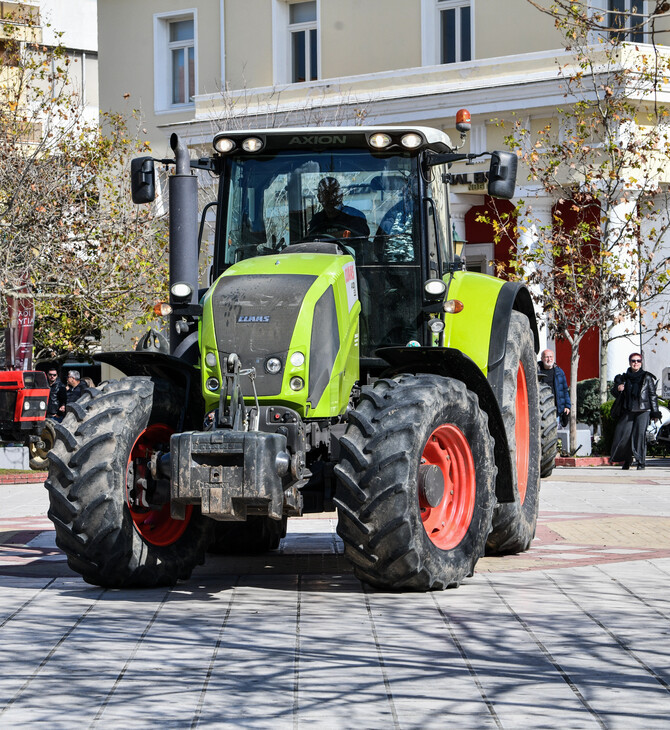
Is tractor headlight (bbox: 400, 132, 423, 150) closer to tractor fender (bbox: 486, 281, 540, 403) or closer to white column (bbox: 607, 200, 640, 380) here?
tractor fender (bbox: 486, 281, 540, 403)

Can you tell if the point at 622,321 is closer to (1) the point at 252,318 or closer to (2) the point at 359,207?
(2) the point at 359,207

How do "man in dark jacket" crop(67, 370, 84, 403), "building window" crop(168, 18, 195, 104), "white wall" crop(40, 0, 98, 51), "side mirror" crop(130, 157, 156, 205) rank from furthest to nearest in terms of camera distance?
1. "white wall" crop(40, 0, 98, 51)
2. "building window" crop(168, 18, 195, 104)
3. "man in dark jacket" crop(67, 370, 84, 403)
4. "side mirror" crop(130, 157, 156, 205)

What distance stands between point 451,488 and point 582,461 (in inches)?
613

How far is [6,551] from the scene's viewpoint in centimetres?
1228

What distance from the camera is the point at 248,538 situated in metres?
11.5

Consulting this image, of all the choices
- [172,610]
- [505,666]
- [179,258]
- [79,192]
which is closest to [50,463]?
[172,610]

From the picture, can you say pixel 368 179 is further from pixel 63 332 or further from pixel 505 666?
pixel 63 332

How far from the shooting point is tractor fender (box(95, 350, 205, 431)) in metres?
9.84

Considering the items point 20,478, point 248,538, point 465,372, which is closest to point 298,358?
point 465,372

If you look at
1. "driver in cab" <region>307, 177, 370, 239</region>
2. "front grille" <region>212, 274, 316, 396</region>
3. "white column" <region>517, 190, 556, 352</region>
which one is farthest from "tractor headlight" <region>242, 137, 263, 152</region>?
"white column" <region>517, 190, 556, 352</region>

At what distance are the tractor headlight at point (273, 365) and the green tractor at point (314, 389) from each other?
0.02 m

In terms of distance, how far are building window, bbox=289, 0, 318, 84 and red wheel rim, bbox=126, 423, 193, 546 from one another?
2456 centimetres

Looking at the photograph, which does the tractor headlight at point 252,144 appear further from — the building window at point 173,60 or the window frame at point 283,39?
the building window at point 173,60

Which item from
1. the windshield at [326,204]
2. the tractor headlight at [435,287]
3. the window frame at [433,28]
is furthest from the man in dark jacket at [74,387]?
the tractor headlight at [435,287]
